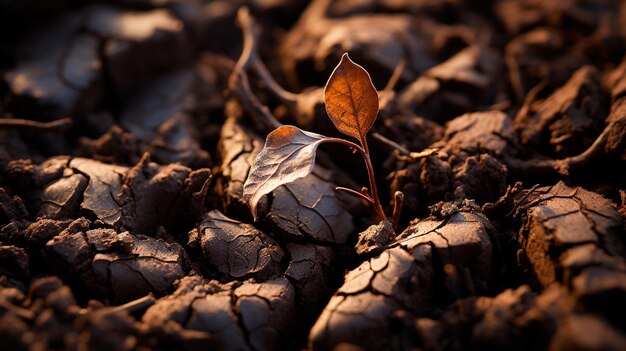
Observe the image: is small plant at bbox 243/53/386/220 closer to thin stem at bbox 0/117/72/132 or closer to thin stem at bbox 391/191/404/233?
thin stem at bbox 391/191/404/233

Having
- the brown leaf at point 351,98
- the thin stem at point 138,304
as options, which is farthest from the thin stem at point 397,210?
the thin stem at point 138,304

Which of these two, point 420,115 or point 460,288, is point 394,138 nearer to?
point 420,115

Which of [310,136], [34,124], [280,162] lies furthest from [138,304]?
[34,124]

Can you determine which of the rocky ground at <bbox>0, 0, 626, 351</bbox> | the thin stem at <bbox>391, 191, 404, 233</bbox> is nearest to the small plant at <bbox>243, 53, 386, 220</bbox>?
the thin stem at <bbox>391, 191, 404, 233</bbox>

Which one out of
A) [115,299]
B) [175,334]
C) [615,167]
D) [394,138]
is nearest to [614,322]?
[615,167]

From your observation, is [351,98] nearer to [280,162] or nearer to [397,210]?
[280,162]

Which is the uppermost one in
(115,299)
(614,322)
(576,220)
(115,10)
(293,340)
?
(115,10)

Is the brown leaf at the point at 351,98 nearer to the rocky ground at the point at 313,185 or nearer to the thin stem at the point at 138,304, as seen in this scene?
the rocky ground at the point at 313,185
